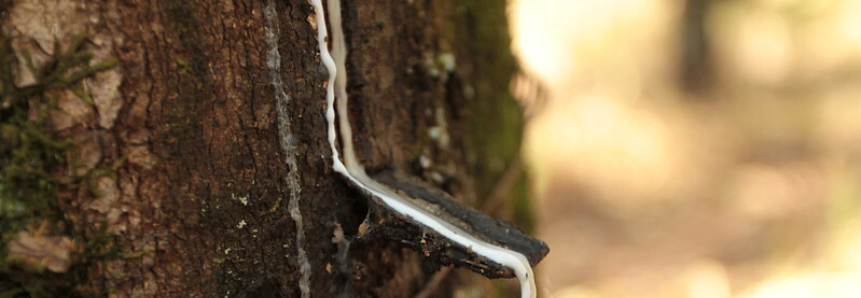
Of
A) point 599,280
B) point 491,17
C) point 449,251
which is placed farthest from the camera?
point 599,280

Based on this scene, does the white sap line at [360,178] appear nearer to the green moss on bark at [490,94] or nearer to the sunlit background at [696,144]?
the green moss on bark at [490,94]

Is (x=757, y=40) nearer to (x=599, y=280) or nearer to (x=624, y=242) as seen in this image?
(x=624, y=242)

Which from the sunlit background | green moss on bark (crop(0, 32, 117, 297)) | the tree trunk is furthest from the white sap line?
the sunlit background

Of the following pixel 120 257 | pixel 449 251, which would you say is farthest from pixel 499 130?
pixel 120 257

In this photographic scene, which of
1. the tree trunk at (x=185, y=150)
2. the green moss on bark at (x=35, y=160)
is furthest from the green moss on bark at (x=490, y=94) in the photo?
the green moss on bark at (x=35, y=160)

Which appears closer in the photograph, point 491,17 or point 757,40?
point 491,17

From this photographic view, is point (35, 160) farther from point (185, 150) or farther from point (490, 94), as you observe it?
point (490, 94)

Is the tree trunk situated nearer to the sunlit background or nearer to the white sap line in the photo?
the white sap line
